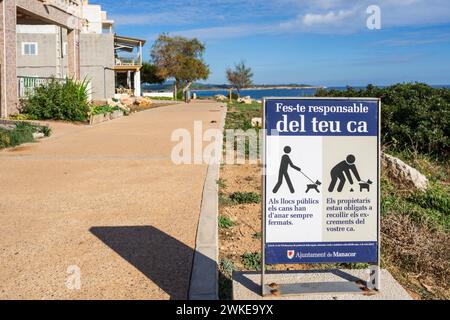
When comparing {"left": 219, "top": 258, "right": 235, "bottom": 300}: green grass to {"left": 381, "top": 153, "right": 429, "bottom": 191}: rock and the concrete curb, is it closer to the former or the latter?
the concrete curb

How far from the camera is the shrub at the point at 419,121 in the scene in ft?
36.1

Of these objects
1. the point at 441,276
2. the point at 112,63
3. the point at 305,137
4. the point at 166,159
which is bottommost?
the point at 441,276

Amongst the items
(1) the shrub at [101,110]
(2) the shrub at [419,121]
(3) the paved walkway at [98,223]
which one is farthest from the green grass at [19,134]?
(2) the shrub at [419,121]

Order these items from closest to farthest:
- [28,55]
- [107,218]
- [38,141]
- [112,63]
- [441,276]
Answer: [441,276] < [107,218] < [38,141] < [28,55] < [112,63]

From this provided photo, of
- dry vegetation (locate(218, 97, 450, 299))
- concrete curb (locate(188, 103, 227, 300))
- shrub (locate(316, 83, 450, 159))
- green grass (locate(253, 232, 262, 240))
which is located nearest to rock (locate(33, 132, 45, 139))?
dry vegetation (locate(218, 97, 450, 299))

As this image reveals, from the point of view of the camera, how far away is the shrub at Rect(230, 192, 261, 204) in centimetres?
672

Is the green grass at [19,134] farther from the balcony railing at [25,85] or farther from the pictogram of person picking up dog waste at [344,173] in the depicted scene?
the pictogram of person picking up dog waste at [344,173]

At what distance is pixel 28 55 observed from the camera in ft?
120

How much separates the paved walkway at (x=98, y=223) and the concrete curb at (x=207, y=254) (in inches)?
3.2

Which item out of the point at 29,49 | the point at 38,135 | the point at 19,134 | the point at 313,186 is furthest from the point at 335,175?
the point at 29,49

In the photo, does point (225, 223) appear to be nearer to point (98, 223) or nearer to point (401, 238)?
point (98, 223)

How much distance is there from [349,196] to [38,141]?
10.6 metres
